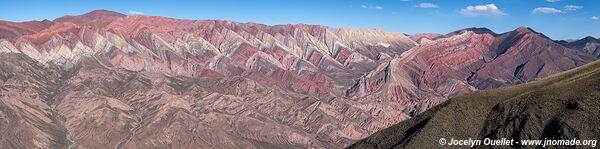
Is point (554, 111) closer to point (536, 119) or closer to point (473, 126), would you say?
point (536, 119)

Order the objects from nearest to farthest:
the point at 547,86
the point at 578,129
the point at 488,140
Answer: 1. the point at 578,129
2. the point at 488,140
3. the point at 547,86

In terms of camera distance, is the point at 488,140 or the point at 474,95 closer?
the point at 488,140

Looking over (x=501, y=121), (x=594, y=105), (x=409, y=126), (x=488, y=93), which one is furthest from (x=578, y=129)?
(x=409, y=126)

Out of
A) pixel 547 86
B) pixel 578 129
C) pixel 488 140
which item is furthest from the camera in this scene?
pixel 547 86

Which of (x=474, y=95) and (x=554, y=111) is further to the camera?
(x=474, y=95)

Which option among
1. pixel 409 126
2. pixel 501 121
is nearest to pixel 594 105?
pixel 501 121

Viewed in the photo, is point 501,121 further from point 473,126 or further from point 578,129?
point 578,129
